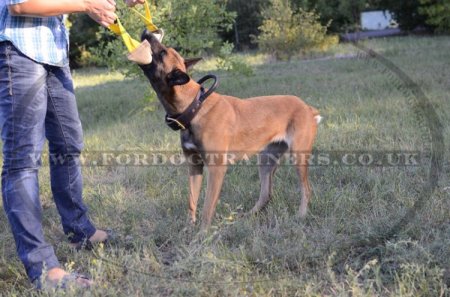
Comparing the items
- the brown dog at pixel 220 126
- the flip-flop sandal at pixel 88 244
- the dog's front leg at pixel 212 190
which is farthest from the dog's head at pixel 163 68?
the flip-flop sandal at pixel 88 244

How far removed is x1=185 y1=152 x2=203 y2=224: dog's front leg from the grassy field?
0.56ft

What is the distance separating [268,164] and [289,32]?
1307 centimetres

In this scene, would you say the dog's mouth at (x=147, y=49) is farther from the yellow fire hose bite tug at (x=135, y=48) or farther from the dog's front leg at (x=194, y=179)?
the dog's front leg at (x=194, y=179)

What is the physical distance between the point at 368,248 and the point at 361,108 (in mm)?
4305

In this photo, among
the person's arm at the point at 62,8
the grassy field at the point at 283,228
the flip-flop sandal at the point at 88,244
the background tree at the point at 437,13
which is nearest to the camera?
the person's arm at the point at 62,8

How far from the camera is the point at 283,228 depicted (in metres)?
3.64

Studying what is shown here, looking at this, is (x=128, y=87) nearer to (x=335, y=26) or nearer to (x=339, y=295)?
(x=339, y=295)

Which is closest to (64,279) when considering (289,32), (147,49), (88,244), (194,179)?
(88,244)

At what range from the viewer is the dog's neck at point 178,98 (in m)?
3.84

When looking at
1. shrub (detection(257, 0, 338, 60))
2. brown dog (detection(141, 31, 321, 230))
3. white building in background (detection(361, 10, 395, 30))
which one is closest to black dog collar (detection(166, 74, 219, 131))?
brown dog (detection(141, 31, 321, 230))

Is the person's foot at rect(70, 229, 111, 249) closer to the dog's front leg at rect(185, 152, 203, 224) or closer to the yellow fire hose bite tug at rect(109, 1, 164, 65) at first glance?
the dog's front leg at rect(185, 152, 203, 224)

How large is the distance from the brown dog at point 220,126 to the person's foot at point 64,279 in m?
1.09

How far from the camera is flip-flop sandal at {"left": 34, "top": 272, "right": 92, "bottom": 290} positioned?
2.78 meters

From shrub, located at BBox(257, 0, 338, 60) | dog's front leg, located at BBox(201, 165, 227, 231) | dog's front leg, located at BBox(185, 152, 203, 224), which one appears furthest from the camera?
shrub, located at BBox(257, 0, 338, 60)
